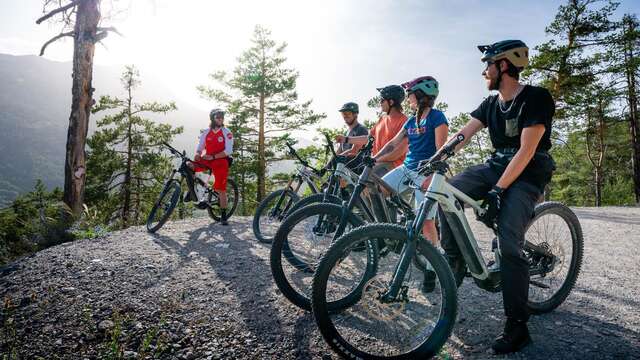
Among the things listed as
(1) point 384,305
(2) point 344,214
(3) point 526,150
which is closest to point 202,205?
(2) point 344,214

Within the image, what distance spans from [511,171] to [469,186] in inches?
18.2

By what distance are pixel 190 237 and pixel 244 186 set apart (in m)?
20.7

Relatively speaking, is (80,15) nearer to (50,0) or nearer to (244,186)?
(50,0)

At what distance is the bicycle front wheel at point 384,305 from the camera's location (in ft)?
8.55

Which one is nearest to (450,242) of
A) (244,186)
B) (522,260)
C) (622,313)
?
(522,260)

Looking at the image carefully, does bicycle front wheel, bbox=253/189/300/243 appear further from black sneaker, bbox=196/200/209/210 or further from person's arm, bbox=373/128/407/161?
black sneaker, bbox=196/200/209/210

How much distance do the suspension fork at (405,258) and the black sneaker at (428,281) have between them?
0.33 m

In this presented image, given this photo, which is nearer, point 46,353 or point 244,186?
point 46,353

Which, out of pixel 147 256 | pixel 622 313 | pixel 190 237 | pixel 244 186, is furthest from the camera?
pixel 244 186

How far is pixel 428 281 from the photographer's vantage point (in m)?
3.01

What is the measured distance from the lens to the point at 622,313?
3.56 meters

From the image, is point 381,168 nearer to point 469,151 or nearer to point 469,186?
point 469,186

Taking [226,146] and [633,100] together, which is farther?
[633,100]

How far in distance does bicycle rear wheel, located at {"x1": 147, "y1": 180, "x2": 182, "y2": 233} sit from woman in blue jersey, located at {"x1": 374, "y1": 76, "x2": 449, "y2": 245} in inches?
195
